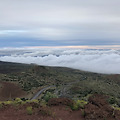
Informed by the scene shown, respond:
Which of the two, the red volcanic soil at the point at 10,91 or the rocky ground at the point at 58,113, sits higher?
the rocky ground at the point at 58,113

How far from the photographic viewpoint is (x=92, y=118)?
27.8 feet

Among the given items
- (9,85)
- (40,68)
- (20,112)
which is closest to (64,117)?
(20,112)

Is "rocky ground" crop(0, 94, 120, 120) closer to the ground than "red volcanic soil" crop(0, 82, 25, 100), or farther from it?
farther from it

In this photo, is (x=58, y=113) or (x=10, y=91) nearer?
(x=58, y=113)

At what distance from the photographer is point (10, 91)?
4653cm

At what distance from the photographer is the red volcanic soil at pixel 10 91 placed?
44.0 meters

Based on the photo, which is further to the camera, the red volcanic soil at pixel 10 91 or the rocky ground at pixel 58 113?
the red volcanic soil at pixel 10 91

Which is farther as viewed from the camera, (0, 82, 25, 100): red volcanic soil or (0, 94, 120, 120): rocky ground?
(0, 82, 25, 100): red volcanic soil

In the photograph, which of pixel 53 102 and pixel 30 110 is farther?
pixel 53 102

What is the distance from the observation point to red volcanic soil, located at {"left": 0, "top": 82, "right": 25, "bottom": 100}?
44.0 m

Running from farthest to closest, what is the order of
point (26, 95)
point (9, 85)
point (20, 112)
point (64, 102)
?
point (9, 85) → point (26, 95) → point (64, 102) → point (20, 112)

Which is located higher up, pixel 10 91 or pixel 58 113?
pixel 58 113

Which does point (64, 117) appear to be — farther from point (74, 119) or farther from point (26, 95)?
point (26, 95)

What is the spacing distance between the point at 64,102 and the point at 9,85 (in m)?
42.8
